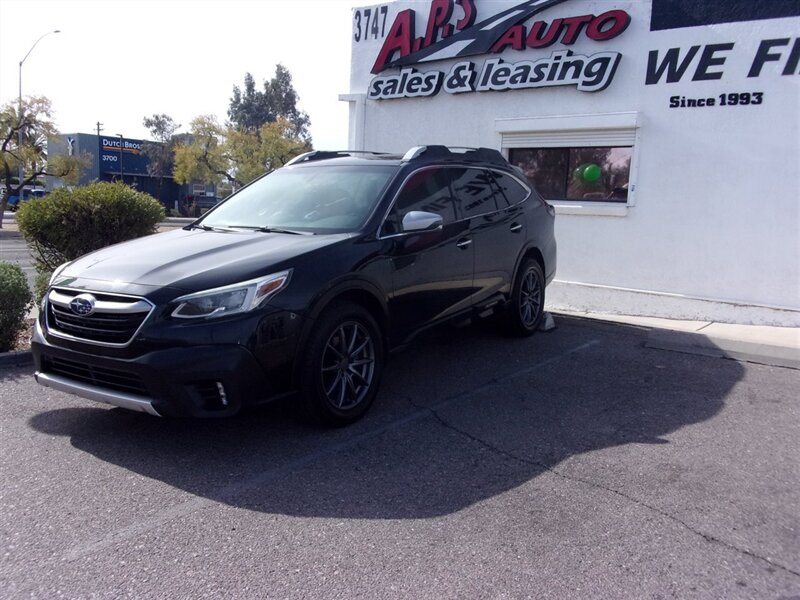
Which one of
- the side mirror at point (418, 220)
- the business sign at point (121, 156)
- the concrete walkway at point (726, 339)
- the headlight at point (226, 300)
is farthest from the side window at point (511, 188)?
the business sign at point (121, 156)

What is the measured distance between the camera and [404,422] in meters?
5.00

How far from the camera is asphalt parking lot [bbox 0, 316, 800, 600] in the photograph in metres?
3.07

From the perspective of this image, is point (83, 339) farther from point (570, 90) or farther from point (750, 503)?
point (570, 90)

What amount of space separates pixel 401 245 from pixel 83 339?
7.50ft

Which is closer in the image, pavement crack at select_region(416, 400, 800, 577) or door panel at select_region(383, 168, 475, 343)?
pavement crack at select_region(416, 400, 800, 577)

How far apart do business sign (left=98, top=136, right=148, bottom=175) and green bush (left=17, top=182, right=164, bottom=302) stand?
55.4 metres

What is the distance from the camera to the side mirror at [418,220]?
16.8 feet

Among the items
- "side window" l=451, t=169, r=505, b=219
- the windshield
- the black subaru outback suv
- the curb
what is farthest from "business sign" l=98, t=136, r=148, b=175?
the black subaru outback suv

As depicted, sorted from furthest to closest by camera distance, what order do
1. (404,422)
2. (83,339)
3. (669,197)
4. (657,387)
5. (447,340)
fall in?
(669,197)
(447,340)
(657,387)
(404,422)
(83,339)

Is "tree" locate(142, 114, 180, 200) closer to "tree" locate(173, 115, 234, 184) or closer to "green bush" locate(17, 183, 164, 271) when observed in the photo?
"tree" locate(173, 115, 234, 184)

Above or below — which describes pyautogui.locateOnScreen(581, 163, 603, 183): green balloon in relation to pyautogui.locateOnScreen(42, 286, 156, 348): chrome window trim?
above

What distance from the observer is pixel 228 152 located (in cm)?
5312

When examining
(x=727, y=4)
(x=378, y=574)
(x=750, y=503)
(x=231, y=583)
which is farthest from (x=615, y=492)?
(x=727, y=4)

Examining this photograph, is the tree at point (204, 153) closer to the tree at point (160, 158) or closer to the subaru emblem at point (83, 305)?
the tree at point (160, 158)
